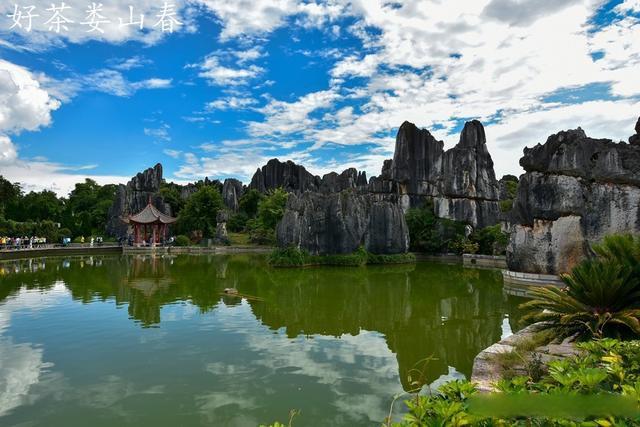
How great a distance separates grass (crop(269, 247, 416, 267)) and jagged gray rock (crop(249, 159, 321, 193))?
35.9 metres

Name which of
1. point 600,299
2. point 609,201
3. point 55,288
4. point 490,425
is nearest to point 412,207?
point 609,201

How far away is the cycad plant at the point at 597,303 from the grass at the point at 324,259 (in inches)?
711

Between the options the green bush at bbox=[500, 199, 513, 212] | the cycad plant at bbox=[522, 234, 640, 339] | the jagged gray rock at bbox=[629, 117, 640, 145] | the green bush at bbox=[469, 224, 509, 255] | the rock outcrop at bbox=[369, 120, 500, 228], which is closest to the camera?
the cycad plant at bbox=[522, 234, 640, 339]

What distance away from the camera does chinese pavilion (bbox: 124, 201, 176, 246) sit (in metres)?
37.9

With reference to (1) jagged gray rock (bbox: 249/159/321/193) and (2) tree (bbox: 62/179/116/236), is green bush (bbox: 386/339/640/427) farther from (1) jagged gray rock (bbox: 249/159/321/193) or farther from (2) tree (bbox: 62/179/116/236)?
(1) jagged gray rock (bbox: 249/159/321/193)

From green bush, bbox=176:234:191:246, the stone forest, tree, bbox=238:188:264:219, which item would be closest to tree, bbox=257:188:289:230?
green bush, bbox=176:234:191:246

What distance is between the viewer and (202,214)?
43.5 metres

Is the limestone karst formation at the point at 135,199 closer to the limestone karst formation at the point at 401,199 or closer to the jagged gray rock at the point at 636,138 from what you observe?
the limestone karst formation at the point at 401,199

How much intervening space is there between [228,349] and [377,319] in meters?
4.17

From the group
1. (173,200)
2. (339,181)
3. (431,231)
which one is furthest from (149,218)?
(431,231)

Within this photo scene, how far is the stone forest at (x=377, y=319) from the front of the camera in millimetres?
3824

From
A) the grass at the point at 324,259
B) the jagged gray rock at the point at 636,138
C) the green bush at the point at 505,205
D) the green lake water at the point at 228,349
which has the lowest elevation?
the green lake water at the point at 228,349

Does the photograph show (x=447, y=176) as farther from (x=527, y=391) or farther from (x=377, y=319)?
(x=527, y=391)

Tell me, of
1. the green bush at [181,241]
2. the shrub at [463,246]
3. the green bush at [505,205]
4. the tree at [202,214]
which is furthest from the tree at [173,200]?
the green bush at [505,205]
